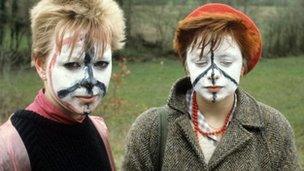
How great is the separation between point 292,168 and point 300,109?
1183 cm

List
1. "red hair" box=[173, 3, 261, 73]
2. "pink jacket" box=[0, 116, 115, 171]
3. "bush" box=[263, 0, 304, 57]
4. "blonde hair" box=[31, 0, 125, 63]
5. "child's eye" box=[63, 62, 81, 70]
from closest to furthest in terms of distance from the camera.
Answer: "pink jacket" box=[0, 116, 115, 171]
"blonde hair" box=[31, 0, 125, 63]
"child's eye" box=[63, 62, 81, 70]
"red hair" box=[173, 3, 261, 73]
"bush" box=[263, 0, 304, 57]

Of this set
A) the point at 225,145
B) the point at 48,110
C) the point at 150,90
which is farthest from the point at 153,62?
the point at 48,110

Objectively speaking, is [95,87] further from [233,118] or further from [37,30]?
[233,118]

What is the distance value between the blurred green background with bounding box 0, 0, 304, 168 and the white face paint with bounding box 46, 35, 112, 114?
631 cm

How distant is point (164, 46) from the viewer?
1097 inches

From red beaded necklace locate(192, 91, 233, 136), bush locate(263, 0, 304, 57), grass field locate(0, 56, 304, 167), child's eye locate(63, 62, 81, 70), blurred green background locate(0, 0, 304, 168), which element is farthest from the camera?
bush locate(263, 0, 304, 57)

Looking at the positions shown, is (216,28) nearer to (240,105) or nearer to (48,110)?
(240,105)

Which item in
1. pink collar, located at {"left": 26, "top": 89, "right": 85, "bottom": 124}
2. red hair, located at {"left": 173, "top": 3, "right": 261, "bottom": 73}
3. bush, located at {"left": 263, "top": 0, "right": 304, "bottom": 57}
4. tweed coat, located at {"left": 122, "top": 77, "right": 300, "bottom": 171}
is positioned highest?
red hair, located at {"left": 173, "top": 3, "right": 261, "bottom": 73}

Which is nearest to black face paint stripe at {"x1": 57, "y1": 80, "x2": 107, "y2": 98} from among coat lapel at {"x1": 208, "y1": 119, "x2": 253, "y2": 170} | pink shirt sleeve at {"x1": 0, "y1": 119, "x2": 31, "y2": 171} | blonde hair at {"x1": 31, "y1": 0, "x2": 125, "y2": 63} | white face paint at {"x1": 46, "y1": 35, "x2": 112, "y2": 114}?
white face paint at {"x1": 46, "y1": 35, "x2": 112, "y2": 114}

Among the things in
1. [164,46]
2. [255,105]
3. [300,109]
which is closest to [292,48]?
[164,46]

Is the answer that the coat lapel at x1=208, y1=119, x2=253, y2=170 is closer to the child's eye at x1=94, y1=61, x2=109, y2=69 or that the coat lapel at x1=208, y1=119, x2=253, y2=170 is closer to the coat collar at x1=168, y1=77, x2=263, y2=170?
the coat collar at x1=168, y1=77, x2=263, y2=170

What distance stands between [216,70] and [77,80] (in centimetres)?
71

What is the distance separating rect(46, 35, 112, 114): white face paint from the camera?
2746mm

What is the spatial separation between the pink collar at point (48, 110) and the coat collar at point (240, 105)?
66 centimetres
